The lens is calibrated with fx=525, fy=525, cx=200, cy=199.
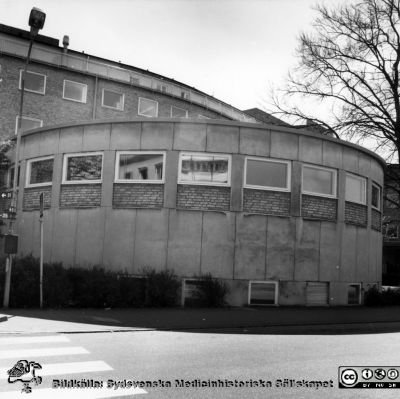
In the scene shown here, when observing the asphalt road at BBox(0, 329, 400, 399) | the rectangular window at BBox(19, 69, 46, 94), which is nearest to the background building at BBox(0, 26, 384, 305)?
the asphalt road at BBox(0, 329, 400, 399)

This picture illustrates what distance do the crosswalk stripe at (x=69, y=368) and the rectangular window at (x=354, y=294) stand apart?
1220 cm

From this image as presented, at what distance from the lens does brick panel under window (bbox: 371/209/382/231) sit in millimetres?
19109

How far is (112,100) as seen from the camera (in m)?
38.8

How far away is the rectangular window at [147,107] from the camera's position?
132ft

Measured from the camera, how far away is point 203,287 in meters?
15.0

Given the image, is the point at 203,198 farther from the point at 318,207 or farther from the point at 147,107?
the point at 147,107

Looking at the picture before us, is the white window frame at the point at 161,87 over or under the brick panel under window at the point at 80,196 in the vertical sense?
over

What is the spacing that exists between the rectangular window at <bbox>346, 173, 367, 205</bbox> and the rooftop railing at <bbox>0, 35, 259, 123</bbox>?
2446 cm

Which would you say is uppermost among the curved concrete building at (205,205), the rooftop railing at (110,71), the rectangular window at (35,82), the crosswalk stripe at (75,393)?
the rooftop railing at (110,71)

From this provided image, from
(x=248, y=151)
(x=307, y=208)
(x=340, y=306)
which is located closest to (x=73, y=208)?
(x=248, y=151)

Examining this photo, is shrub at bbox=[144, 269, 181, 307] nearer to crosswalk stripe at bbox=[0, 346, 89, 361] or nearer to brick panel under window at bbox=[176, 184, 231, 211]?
brick panel under window at bbox=[176, 184, 231, 211]

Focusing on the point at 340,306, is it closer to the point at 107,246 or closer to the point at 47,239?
the point at 107,246

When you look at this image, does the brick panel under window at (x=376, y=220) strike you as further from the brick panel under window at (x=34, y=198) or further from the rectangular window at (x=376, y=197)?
the brick panel under window at (x=34, y=198)

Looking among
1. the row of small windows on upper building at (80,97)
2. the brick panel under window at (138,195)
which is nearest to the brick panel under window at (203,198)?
the brick panel under window at (138,195)
